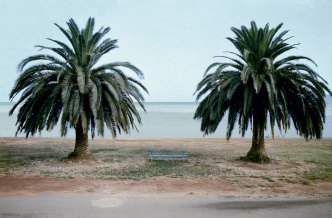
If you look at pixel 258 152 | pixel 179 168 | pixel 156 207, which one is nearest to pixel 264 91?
pixel 258 152

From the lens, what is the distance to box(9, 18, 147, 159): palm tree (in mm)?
13625

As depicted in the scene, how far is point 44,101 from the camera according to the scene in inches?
564

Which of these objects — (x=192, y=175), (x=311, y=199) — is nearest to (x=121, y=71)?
(x=192, y=175)

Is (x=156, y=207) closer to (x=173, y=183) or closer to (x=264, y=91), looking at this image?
(x=173, y=183)

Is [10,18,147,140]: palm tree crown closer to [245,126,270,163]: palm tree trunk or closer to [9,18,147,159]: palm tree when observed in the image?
[9,18,147,159]: palm tree

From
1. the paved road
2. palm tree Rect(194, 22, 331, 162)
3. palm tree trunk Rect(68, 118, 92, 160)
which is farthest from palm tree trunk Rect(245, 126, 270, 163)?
palm tree trunk Rect(68, 118, 92, 160)

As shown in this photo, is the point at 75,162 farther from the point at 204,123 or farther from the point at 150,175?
the point at 204,123

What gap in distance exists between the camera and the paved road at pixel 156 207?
724 cm

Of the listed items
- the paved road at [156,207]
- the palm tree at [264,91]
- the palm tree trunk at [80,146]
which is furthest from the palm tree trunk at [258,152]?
the palm tree trunk at [80,146]

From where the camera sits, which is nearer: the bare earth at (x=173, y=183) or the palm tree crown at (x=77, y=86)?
the bare earth at (x=173, y=183)

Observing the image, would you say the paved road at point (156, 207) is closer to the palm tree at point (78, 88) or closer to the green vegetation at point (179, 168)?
the green vegetation at point (179, 168)

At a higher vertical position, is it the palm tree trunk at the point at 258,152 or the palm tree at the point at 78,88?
the palm tree at the point at 78,88

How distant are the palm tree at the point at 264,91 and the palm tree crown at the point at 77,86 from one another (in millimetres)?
4779

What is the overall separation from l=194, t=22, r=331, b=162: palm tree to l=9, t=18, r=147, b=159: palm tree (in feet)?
15.6
